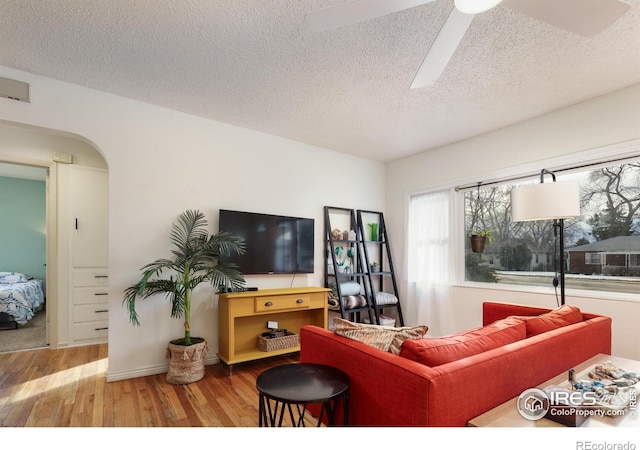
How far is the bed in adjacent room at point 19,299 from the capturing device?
Result: 177 inches

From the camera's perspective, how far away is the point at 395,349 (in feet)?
5.06

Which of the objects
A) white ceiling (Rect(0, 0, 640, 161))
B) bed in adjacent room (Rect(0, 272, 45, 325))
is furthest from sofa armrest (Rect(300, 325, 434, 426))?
bed in adjacent room (Rect(0, 272, 45, 325))

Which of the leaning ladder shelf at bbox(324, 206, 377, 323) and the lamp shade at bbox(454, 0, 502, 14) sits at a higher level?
the lamp shade at bbox(454, 0, 502, 14)

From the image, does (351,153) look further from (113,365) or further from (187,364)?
(113,365)

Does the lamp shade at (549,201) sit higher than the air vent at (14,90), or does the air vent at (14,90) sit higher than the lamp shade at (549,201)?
the air vent at (14,90)

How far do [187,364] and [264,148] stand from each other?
243 cm

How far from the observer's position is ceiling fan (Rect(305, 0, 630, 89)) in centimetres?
134

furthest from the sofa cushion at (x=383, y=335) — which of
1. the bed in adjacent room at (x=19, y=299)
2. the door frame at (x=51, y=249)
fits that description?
the bed in adjacent room at (x=19, y=299)

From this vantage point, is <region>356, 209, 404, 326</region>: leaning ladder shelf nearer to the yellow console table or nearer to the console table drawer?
the yellow console table

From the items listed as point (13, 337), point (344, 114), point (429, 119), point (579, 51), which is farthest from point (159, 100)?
point (13, 337)

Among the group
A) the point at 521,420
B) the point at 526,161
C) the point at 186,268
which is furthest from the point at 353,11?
the point at 526,161

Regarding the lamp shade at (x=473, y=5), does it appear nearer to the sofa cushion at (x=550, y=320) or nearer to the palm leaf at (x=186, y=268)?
the sofa cushion at (x=550, y=320)

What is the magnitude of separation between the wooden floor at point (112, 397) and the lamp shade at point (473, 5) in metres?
2.43

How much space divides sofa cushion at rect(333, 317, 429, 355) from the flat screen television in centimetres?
200
